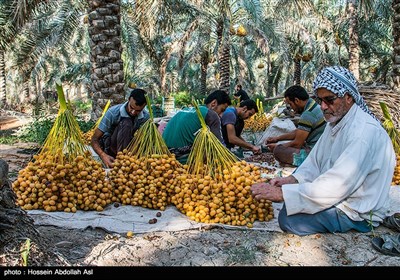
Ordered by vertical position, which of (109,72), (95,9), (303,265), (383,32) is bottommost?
(303,265)

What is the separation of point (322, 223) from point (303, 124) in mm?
2561

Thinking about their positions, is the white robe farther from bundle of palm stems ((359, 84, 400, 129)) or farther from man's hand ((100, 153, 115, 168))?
bundle of palm stems ((359, 84, 400, 129))

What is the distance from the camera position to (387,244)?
9.75 ft

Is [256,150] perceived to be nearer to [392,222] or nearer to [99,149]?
[99,149]

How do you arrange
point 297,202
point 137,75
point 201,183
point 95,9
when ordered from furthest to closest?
point 137,75
point 95,9
point 201,183
point 297,202

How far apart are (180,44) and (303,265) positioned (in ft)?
56.9

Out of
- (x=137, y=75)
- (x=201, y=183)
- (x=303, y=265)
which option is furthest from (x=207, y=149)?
(x=137, y=75)

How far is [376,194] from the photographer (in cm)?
311

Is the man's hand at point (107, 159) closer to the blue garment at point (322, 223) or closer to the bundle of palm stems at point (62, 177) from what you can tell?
the bundle of palm stems at point (62, 177)

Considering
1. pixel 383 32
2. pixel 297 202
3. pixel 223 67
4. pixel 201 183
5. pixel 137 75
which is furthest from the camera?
pixel 137 75

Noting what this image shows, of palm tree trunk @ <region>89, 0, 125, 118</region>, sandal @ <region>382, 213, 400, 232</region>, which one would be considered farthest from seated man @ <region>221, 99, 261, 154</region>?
palm tree trunk @ <region>89, 0, 125, 118</region>

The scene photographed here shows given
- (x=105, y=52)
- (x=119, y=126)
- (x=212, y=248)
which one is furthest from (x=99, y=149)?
(x=105, y=52)

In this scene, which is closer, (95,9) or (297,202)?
(297,202)
